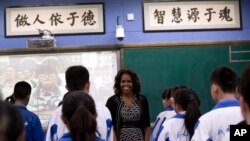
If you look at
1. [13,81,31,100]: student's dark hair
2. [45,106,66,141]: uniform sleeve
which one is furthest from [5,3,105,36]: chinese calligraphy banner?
[45,106,66,141]: uniform sleeve

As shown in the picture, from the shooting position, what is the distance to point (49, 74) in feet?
16.3

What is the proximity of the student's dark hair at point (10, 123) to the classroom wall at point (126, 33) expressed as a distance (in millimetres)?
4010

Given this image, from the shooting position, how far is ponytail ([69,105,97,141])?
1.72 metres

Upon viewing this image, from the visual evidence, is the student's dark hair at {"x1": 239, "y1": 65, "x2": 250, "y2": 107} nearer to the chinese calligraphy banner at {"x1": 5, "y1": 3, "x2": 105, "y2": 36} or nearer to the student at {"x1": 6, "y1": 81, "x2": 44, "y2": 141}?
the student at {"x1": 6, "y1": 81, "x2": 44, "y2": 141}

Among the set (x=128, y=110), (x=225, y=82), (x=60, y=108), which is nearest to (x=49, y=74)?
(x=128, y=110)

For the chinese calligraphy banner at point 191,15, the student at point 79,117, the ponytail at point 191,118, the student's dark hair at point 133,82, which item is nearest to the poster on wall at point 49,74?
the chinese calligraphy banner at point 191,15

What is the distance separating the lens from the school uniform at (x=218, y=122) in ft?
6.80

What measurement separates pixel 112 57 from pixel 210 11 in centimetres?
149

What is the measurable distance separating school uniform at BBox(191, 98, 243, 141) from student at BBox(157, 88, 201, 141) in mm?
720

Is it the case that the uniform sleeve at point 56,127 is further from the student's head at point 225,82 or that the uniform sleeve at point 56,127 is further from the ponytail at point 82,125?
the student's head at point 225,82

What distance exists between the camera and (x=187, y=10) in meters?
5.24

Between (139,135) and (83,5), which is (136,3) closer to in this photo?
(83,5)

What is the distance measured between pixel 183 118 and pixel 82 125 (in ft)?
4.31

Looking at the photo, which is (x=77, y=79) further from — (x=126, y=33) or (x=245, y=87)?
(x=126, y=33)
